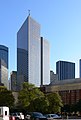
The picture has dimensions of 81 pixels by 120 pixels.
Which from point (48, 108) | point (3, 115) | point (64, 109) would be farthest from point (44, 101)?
point (3, 115)

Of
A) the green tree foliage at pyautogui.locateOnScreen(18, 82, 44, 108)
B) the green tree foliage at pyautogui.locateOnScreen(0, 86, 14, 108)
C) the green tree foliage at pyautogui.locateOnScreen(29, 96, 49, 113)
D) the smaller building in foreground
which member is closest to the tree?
the green tree foliage at pyautogui.locateOnScreen(29, 96, 49, 113)

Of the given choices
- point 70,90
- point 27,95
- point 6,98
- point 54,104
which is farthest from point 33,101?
point 70,90

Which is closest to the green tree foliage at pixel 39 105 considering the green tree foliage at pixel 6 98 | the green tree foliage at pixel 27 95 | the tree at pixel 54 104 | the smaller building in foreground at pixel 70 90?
the green tree foliage at pixel 27 95

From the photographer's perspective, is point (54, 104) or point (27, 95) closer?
point (27, 95)

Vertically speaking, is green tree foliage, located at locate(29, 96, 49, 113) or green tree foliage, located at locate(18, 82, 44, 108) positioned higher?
green tree foliage, located at locate(18, 82, 44, 108)

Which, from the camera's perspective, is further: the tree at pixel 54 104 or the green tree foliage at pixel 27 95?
the tree at pixel 54 104

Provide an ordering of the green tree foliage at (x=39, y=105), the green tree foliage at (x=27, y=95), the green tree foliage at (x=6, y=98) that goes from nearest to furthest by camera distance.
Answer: the green tree foliage at (x=27, y=95), the green tree foliage at (x=6, y=98), the green tree foliage at (x=39, y=105)

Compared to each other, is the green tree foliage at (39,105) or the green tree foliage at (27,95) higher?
the green tree foliage at (27,95)

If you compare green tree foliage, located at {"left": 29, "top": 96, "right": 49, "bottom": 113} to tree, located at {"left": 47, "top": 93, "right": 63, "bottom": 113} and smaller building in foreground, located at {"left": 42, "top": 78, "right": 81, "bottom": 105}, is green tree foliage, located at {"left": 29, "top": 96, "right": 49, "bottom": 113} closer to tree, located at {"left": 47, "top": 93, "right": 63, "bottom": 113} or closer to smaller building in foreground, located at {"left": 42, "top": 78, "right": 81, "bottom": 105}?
tree, located at {"left": 47, "top": 93, "right": 63, "bottom": 113}

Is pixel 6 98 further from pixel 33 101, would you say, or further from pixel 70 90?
pixel 70 90

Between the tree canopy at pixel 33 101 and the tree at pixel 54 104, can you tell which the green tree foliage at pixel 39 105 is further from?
the tree at pixel 54 104

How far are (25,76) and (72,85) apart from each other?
42.5 meters

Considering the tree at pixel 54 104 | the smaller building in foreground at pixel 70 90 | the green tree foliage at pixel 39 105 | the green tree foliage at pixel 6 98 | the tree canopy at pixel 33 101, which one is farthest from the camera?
the smaller building in foreground at pixel 70 90

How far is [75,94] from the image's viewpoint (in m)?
157
